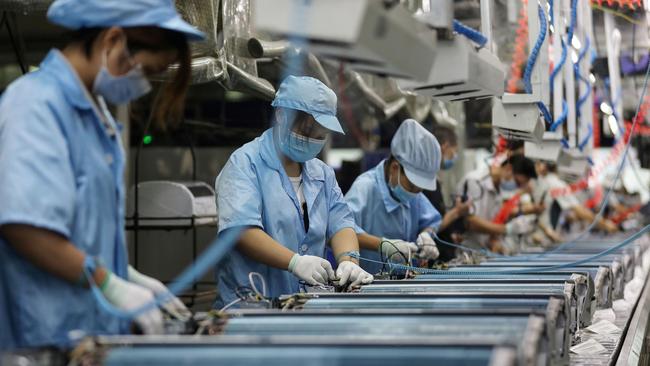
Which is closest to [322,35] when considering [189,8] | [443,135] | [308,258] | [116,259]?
[116,259]

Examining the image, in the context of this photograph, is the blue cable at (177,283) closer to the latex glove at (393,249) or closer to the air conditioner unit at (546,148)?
the latex glove at (393,249)

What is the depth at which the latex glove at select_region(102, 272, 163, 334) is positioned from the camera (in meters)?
1.95

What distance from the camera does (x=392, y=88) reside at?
6188 mm

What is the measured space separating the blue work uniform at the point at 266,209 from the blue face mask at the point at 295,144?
56 millimetres

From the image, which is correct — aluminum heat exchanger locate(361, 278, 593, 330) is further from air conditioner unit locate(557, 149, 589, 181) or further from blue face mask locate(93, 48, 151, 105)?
air conditioner unit locate(557, 149, 589, 181)

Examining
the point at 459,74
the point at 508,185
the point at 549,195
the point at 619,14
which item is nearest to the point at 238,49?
the point at 459,74

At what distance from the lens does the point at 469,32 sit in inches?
110

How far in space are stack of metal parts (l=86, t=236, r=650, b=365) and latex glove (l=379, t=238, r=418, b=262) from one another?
722 mm

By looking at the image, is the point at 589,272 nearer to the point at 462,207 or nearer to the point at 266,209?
the point at 266,209

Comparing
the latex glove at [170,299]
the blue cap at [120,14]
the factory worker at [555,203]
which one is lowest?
the factory worker at [555,203]

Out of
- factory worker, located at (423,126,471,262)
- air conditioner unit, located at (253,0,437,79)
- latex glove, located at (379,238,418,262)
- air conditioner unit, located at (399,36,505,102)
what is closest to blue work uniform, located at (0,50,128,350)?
air conditioner unit, located at (253,0,437,79)

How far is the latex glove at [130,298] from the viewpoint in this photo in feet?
6.40

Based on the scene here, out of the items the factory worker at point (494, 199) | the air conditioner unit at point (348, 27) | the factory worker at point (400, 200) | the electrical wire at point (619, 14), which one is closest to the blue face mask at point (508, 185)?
the factory worker at point (494, 199)

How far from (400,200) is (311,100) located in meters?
1.34
